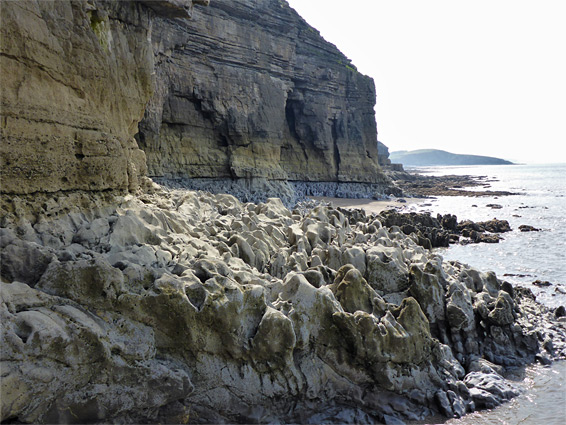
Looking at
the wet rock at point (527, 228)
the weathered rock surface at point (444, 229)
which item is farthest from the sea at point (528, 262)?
the weathered rock surface at point (444, 229)

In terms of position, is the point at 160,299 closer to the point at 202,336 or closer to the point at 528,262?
the point at 202,336

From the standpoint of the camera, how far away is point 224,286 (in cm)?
562

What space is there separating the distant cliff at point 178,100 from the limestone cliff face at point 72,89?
0.02 metres

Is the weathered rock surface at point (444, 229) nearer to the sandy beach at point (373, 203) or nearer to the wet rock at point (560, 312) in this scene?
the sandy beach at point (373, 203)

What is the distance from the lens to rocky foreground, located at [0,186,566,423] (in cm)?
438

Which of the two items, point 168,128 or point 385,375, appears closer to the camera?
point 385,375

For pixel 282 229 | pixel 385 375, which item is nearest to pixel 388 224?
pixel 282 229

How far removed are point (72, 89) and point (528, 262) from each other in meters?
17.9

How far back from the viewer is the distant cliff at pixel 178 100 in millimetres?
5648

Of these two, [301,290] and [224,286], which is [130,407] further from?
[301,290]

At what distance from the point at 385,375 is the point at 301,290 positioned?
1.72m

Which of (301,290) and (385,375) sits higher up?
(301,290)

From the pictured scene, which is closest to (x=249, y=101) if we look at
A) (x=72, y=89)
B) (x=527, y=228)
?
(x=527, y=228)

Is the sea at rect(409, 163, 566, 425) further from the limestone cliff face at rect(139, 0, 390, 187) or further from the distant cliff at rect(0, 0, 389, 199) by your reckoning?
the limestone cliff face at rect(139, 0, 390, 187)
